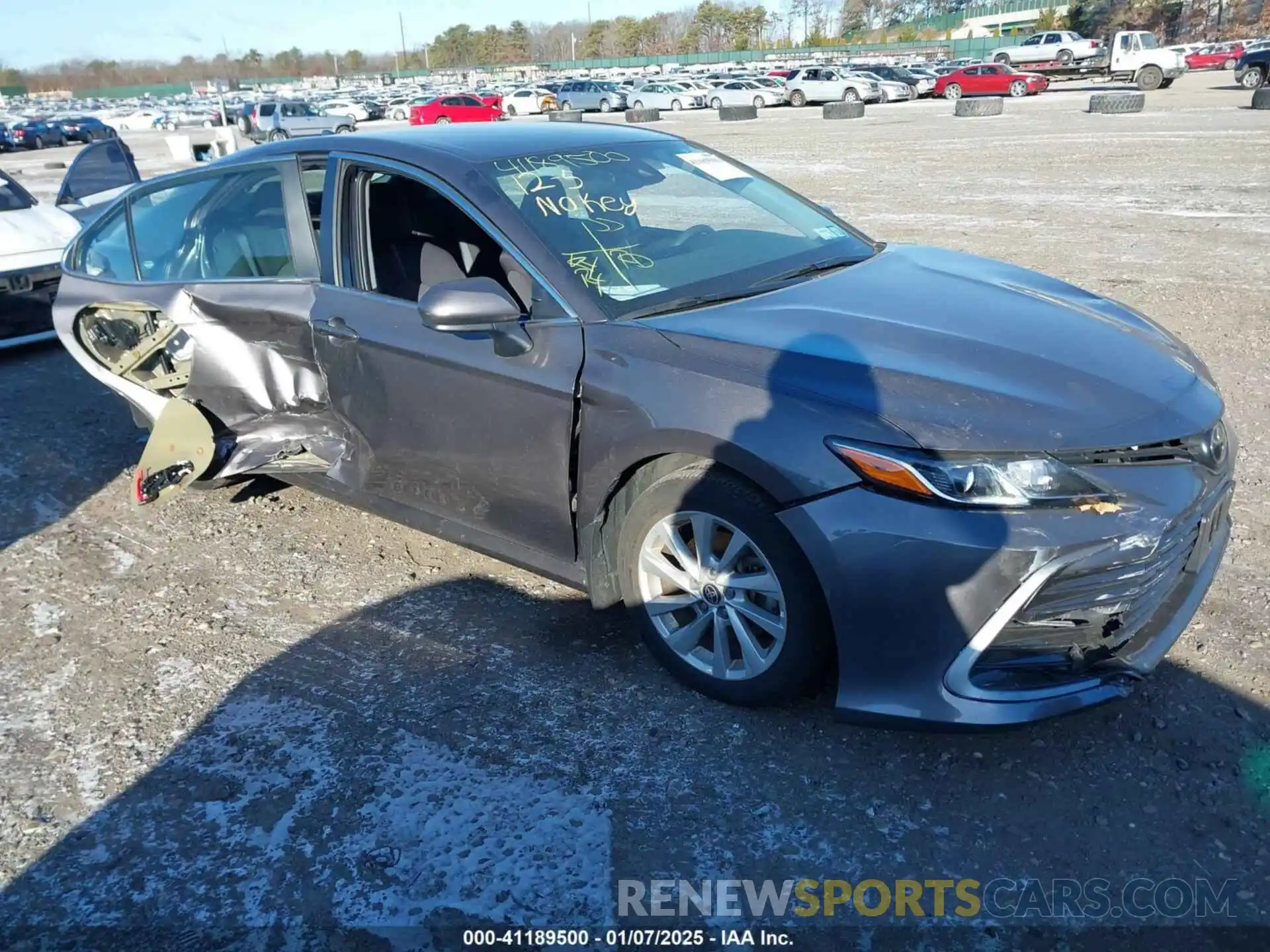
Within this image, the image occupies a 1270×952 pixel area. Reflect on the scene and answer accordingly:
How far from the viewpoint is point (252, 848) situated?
8.71 ft

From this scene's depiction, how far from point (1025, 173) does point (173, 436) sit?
46.0 ft

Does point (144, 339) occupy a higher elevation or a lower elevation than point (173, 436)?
higher

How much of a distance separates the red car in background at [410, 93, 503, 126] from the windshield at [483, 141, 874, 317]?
39.5 meters

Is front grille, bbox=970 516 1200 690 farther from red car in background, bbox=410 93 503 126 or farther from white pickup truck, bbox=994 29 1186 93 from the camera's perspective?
red car in background, bbox=410 93 503 126

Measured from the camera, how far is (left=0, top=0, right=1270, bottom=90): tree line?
125 m

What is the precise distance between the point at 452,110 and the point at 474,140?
4143 cm

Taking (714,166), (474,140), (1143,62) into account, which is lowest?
→ (714,166)

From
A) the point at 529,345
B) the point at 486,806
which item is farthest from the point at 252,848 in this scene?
the point at 529,345

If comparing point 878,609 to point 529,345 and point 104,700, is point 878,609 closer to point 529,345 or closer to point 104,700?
point 529,345

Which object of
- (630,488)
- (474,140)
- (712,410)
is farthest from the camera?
(474,140)

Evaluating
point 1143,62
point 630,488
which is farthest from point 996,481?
point 1143,62

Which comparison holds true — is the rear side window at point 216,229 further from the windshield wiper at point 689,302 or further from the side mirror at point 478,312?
the windshield wiper at point 689,302

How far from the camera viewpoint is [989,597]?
2.49 meters

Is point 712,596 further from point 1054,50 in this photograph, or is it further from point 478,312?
point 1054,50
